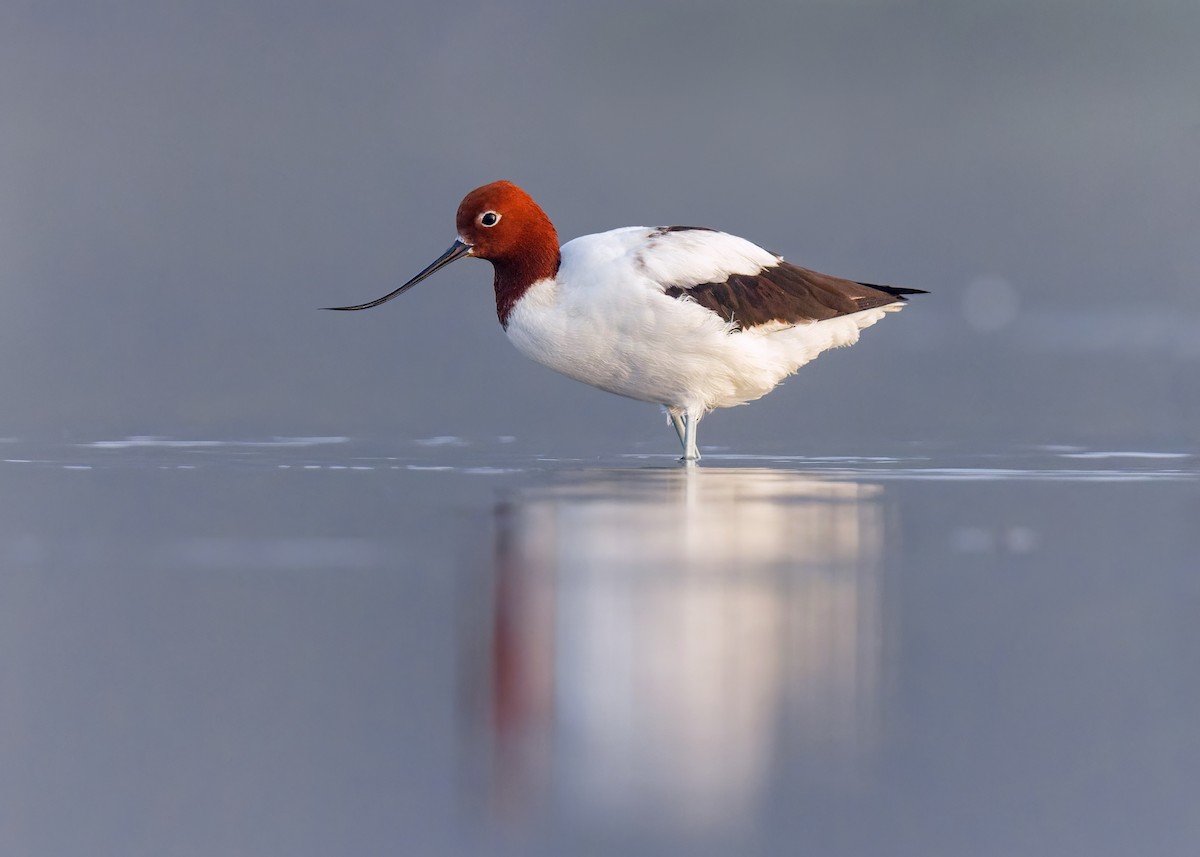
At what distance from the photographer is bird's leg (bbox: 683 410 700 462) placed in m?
8.02

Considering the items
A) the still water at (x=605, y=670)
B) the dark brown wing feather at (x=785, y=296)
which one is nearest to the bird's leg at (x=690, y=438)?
the dark brown wing feather at (x=785, y=296)

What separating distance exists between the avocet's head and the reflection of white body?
255cm

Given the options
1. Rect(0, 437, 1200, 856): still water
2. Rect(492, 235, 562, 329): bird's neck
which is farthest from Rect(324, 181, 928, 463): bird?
Rect(0, 437, 1200, 856): still water

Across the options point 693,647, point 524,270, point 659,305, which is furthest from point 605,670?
point 524,270

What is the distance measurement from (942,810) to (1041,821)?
0.15 meters

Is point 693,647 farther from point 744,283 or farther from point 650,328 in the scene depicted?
point 744,283

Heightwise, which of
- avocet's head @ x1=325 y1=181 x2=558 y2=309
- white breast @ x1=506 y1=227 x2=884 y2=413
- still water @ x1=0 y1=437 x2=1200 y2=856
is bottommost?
still water @ x1=0 y1=437 x2=1200 y2=856

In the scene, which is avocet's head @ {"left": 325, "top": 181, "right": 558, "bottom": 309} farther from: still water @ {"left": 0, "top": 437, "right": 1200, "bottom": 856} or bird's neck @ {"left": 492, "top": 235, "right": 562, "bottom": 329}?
still water @ {"left": 0, "top": 437, "right": 1200, "bottom": 856}

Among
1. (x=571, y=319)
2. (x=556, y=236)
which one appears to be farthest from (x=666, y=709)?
(x=556, y=236)

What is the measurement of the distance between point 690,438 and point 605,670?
4.80 meters

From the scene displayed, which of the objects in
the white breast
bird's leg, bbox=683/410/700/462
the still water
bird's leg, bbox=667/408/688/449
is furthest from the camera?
bird's leg, bbox=667/408/688/449

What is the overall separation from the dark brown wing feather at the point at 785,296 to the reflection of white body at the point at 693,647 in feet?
7.73

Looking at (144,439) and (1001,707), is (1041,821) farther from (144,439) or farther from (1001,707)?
(144,439)

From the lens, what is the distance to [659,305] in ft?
25.3
